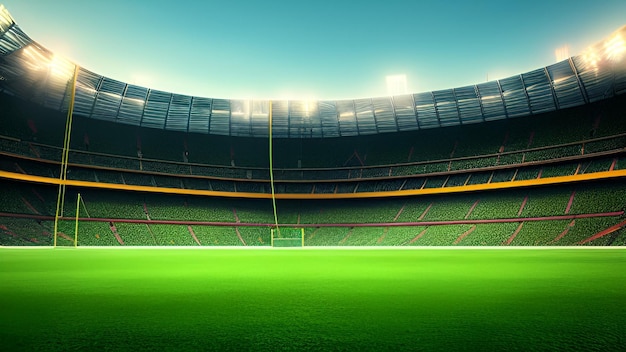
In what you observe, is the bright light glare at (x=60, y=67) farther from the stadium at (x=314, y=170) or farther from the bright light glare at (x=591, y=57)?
the bright light glare at (x=591, y=57)

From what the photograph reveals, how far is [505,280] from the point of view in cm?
807

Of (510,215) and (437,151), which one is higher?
(437,151)

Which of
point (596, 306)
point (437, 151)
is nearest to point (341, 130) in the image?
point (437, 151)

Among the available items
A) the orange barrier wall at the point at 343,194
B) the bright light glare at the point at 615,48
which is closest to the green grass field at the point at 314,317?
the orange barrier wall at the point at 343,194

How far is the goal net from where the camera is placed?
39.9m

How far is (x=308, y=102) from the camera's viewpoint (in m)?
48.6

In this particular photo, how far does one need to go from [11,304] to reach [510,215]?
38.9 m

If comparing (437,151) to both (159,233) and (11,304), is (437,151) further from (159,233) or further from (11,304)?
(11,304)

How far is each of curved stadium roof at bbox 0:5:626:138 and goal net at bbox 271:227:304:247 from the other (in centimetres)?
1477

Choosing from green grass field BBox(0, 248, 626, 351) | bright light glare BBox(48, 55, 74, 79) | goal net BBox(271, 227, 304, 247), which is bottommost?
goal net BBox(271, 227, 304, 247)

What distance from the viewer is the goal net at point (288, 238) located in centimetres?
3988

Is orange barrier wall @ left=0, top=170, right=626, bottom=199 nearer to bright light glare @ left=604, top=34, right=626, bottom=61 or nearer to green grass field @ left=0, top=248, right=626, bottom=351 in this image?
bright light glare @ left=604, top=34, right=626, bottom=61

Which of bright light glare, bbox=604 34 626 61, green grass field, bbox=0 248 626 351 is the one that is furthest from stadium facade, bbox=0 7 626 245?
green grass field, bbox=0 248 626 351

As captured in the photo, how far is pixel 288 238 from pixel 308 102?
57.8 ft
